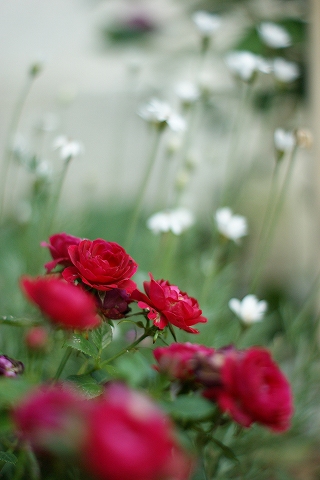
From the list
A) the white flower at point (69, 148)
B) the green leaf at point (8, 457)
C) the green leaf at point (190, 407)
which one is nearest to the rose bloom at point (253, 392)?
the green leaf at point (190, 407)

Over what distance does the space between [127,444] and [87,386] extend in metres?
0.13

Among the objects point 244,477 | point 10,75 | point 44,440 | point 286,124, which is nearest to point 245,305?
point 244,477

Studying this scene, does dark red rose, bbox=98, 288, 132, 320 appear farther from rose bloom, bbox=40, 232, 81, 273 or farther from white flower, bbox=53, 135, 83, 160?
white flower, bbox=53, 135, 83, 160

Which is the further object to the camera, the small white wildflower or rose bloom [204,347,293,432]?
the small white wildflower

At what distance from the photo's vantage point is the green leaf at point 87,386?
0.83 ft

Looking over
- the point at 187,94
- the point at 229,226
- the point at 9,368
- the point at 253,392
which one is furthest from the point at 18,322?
the point at 187,94

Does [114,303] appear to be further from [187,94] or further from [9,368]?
[187,94]

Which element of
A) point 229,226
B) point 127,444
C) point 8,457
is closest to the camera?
point 127,444

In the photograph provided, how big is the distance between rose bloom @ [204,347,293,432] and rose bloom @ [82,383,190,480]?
0.06 meters

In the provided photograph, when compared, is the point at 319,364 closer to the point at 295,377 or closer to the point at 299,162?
the point at 295,377

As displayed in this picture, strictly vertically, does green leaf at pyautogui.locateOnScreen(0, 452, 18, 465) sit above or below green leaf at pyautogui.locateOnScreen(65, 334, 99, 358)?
below

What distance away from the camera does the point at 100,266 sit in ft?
0.87

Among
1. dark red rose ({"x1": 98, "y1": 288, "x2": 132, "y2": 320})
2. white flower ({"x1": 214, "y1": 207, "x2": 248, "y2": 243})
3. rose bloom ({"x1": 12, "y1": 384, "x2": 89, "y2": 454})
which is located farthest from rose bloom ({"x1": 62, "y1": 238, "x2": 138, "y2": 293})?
white flower ({"x1": 214, "y1": 207, "x2": 248, "y2": 243})

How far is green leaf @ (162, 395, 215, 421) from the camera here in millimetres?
Answer: 199
